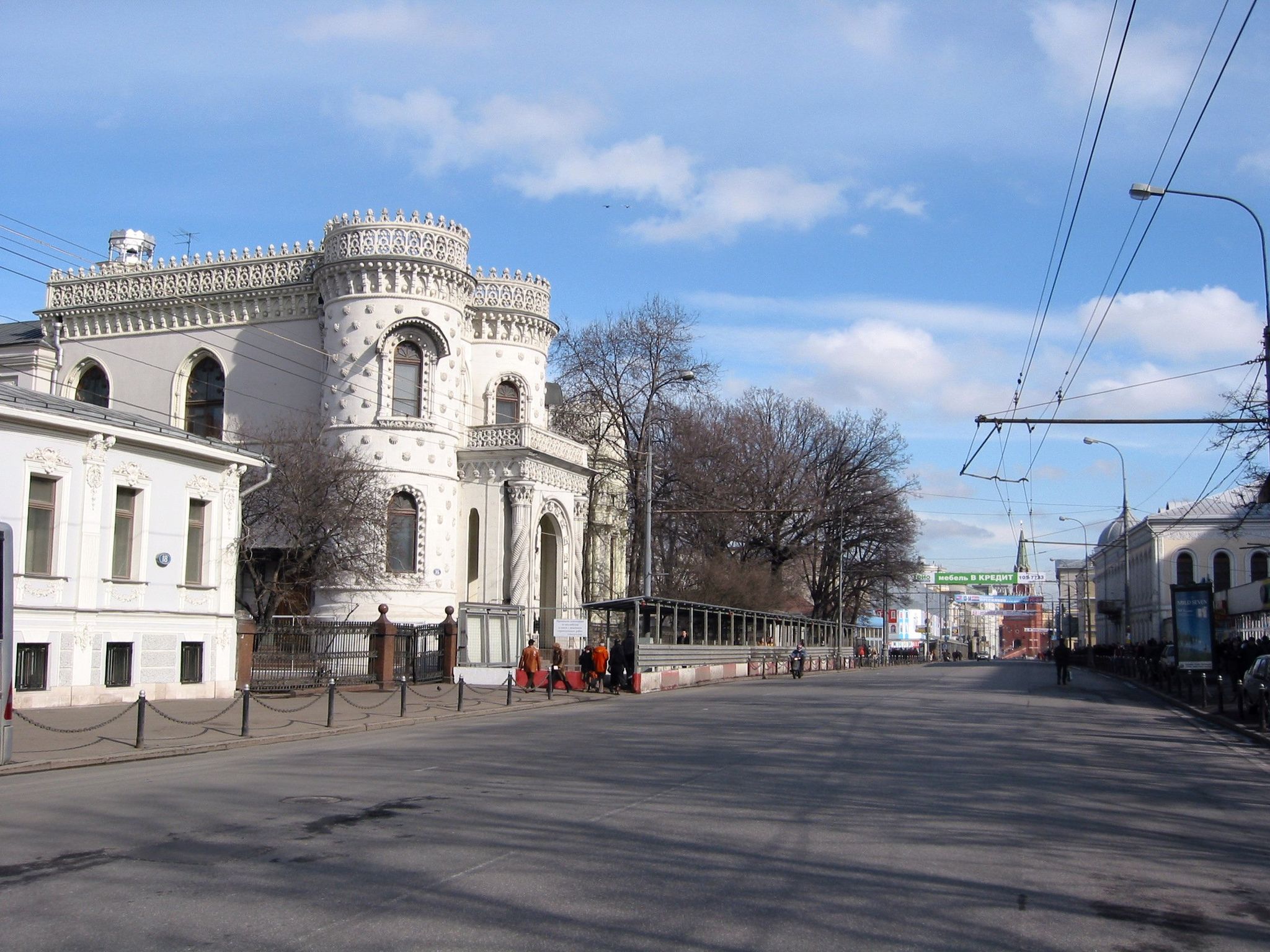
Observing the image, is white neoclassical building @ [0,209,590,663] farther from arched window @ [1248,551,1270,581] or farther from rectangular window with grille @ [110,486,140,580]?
arched window @ [1248,551,1270,581]

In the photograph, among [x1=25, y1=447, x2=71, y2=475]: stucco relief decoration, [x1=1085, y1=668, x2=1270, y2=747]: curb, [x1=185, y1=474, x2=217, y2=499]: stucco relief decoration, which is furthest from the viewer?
[x1=185, y1=474, x2=217, y2=499]: stucco relief decoration

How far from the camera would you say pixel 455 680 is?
1305 inches

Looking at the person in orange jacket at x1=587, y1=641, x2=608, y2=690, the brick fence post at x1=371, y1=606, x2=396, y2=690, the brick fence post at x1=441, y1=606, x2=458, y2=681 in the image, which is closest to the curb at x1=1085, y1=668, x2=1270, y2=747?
the person in orange jacket at x1=587, y1=641, x2=608, y2=690

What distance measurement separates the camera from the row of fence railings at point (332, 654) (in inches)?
1151

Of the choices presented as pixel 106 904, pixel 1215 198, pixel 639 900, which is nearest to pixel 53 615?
pixel 106 904

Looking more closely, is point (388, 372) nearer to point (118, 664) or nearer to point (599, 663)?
point (599, 663)

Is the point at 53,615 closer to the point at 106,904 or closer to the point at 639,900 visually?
the point at 106,904

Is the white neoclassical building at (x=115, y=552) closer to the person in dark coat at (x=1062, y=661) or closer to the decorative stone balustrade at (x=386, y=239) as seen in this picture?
the decorative stone balustrade at (x=386, y=239)

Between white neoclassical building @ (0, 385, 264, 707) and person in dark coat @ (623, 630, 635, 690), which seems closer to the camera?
white neoclassical building @ (0, 385, 264, 707)

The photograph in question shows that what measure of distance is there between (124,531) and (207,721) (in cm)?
668

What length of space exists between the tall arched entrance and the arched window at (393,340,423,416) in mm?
7338

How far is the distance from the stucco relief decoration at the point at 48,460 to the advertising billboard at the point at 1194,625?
92.3ft

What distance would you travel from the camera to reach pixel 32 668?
22.1 metres

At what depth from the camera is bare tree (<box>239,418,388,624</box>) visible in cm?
3466
